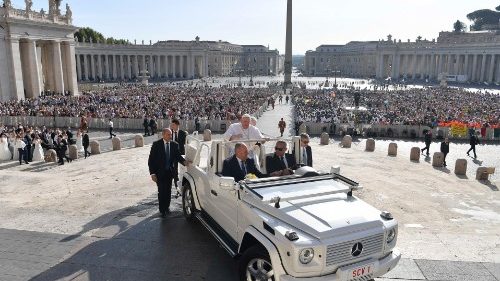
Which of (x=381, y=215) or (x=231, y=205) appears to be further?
(x=231, y=205)

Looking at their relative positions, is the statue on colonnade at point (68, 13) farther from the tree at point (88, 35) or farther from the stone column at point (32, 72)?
the tree at point (88, 35)

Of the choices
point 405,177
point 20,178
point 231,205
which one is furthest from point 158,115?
point 231,205

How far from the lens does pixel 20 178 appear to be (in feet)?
41.6

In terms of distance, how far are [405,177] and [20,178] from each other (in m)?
13.5

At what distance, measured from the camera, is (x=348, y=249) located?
4855mm

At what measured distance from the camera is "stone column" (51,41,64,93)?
54.2 meters

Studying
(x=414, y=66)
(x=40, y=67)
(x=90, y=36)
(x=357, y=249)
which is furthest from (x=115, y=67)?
(x=357, y=249)

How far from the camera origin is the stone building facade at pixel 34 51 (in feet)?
142

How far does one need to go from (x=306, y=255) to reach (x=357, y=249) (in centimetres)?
76

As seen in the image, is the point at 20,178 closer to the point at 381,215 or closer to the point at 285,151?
the point at 285,151

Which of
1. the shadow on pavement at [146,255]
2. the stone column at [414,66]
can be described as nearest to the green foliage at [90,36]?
the stone column at [414,66]

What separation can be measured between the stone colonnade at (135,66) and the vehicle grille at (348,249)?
99798 millimetres

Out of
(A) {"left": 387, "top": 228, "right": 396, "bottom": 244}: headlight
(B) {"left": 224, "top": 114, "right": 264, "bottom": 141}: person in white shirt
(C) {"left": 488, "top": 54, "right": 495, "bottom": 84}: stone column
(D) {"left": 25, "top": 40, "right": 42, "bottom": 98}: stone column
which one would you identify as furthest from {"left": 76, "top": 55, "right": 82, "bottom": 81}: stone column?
(A) {"left": 387, "top": 228, "right": 396, "bottom": 244}: headlight

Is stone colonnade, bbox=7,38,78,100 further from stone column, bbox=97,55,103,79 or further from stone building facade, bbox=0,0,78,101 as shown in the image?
stone column, bbox=97,55,103,79
